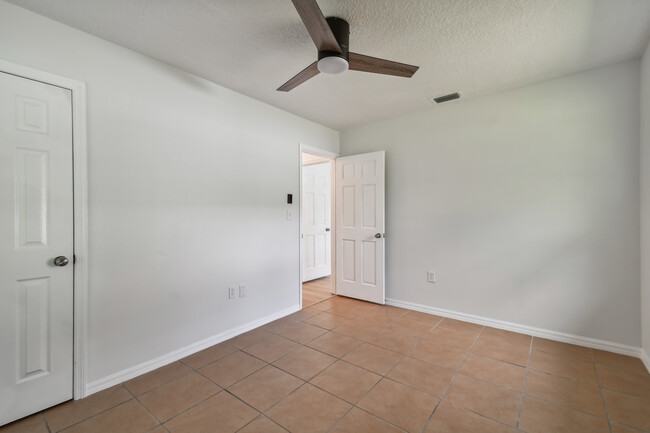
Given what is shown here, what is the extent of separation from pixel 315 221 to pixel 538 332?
11.7 feet

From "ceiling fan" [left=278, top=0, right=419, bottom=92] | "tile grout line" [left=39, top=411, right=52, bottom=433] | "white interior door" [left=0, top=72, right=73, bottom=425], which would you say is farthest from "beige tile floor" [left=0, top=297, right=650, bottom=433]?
"ceiling fan" [left=278, top=0, right=419, bottom=92]

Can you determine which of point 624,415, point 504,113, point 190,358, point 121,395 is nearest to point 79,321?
point 121,395

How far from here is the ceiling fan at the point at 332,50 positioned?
56.5 inches

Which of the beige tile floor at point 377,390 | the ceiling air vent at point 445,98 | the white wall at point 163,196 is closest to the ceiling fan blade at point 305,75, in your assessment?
the white wall at point 163,196

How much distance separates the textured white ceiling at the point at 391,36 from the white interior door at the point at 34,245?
2.17 ft

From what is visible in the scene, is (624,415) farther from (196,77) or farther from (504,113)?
(196,77)

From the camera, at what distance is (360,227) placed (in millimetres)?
4016

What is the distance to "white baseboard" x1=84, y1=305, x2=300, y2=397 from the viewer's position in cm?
204

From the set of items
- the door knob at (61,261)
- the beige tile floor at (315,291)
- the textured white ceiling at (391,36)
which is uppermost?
the textured white ceiling at (391,36)

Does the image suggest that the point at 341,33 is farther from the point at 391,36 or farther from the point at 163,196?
the point at 163,196

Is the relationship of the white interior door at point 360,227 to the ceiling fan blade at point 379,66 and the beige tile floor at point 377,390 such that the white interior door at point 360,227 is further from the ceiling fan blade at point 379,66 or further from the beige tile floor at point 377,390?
the ceiling fan blade at point 379,66

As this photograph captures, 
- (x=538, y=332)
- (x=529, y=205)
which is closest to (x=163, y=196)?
(x=529, y=205)

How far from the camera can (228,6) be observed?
1.75m

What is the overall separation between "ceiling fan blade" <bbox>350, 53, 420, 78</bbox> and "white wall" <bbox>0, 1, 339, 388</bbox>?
4.98 ft
